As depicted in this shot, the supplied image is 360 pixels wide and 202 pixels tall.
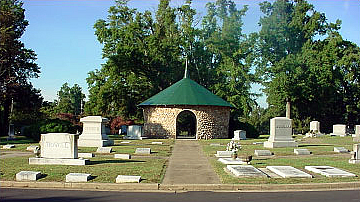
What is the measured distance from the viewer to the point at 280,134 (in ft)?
82.9

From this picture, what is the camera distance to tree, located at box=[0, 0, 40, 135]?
1420 inches

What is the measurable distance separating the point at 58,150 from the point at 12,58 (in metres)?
28.2

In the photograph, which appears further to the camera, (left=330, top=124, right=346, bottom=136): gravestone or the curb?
(left=330, top=124, right=346, bottom=136): gravestone

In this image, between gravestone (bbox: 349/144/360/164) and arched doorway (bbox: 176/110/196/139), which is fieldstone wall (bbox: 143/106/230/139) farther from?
gravestone (bbox: 349/144/360/164)

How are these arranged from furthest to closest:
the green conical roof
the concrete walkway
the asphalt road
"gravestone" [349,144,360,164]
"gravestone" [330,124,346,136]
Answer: "gravestone" [330,124,346,136], the green conical roof, "gravestone" [349,144,360,164], the concrete walkway, the asphalt road

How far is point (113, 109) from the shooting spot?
48500mm

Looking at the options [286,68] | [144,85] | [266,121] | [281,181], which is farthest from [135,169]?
[266,121]

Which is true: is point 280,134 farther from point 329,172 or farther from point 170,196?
point 170,196

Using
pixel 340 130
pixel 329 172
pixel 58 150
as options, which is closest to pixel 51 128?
pixel 58 150

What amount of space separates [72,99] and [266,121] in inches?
2020

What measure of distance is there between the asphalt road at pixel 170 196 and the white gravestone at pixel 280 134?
14.6 metres

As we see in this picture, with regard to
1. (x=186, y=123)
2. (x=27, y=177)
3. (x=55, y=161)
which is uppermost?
(x=186, y=123)

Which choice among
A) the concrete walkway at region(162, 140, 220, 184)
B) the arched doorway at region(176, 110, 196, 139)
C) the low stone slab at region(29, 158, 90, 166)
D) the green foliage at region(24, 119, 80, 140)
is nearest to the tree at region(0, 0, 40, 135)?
the green foliage at region(24, 119, 80, 140)

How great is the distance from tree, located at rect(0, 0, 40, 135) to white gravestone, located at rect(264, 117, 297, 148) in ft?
77.2
